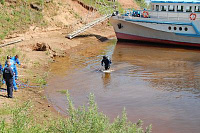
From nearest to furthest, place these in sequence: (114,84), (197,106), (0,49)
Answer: (197,106), (114,84), (0,49)

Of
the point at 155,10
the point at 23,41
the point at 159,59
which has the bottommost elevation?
the point at 159,59

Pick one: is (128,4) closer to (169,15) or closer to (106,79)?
(169,15)

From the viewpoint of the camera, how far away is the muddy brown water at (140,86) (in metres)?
10.4

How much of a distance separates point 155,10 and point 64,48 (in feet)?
33.0

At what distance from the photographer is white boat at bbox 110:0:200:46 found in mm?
25922

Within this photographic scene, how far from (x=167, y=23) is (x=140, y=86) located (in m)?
13.9

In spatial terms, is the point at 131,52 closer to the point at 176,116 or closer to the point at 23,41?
the point at 23,41

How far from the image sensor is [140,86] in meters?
13.9

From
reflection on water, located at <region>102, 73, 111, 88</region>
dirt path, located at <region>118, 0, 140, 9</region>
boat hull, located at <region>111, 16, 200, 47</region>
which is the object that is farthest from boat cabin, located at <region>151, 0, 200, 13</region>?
dirt path, located at <region>118, 0, 140, 9</region>

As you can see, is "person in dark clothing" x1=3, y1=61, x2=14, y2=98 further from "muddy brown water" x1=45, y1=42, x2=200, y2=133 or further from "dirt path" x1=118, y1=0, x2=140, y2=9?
"dirt path" x1=118, y1=0, x2=140, y2=9

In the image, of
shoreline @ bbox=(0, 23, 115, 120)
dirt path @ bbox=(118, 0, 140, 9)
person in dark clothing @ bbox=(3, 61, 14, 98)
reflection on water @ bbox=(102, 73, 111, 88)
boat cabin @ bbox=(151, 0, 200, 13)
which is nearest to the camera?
person in dark clothing @ bbox=(3, 61, 14, 98)

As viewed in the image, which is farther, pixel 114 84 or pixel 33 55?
pixel 33 55

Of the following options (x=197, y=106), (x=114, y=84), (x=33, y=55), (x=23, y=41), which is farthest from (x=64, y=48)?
(x=197, y=106)

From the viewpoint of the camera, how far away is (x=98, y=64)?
18484 millimetres
